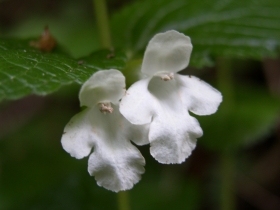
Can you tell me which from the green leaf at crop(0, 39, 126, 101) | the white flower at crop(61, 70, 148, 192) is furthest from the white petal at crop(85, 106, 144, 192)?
the green leaf at crop(0, 39, 126, 101)

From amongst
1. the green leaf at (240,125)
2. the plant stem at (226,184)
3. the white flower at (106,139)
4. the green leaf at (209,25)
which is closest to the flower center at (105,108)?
the white flower at (106,139)

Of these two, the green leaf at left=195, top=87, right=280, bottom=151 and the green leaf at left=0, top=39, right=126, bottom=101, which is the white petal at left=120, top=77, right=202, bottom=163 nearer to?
the green leaf at left=0, top=39, right=126, bottom=101

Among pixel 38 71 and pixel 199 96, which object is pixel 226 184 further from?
pixel 38 71

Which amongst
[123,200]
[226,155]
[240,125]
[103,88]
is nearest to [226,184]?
[226,155]

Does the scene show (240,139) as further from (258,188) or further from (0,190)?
(0,190)

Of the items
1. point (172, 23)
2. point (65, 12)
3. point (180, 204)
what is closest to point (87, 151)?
point (172, 23)

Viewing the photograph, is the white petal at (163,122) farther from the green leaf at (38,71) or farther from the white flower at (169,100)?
the green leaf at (38,71)
